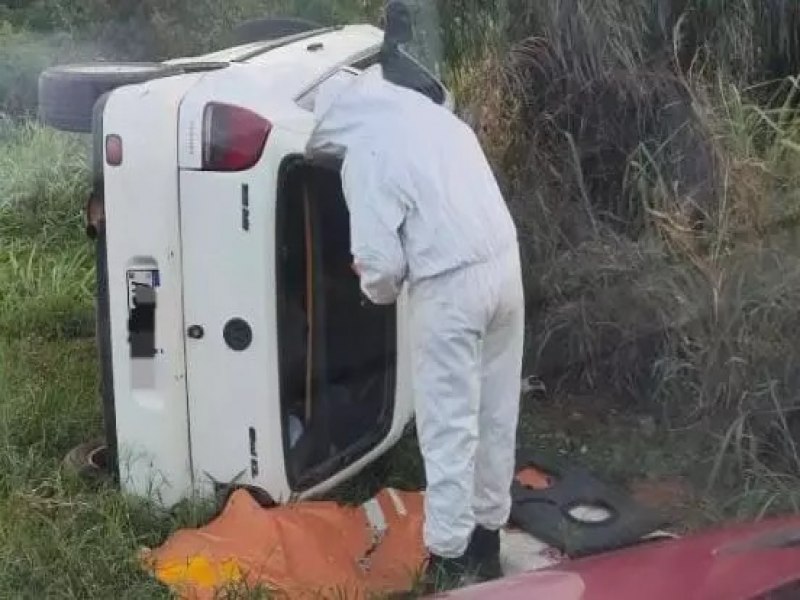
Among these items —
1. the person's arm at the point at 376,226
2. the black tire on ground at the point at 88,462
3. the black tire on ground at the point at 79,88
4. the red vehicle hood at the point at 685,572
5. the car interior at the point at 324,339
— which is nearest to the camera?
the red vehicle hood at the point at 685,572

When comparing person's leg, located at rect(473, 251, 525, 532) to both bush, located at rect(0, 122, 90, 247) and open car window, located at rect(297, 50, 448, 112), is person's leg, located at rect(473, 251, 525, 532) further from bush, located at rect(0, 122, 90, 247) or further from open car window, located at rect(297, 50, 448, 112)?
bush, located at rect(0, 122, 90, 247)

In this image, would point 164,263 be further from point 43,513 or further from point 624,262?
point 624,262

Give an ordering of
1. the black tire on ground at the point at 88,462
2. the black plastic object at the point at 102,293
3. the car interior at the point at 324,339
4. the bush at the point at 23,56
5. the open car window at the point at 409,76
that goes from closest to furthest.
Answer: the open car window at the point at 409,76, the black plastic object at the point at 102,293, the car interior at the point at 324,339, the black tire on ground at the point at 88,462, the bush at the point at 23,56

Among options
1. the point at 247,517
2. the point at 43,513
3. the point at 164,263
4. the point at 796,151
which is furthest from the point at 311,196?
the point at 796,151

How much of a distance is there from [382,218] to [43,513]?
5.09 ft

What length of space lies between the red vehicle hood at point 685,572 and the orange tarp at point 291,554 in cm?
144

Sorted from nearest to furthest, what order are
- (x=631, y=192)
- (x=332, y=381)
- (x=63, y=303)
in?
(x=332, y=381), (x=631, y=192), (x=63, y=303)

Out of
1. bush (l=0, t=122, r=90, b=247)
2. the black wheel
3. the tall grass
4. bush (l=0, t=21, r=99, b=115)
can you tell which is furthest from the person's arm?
bush (l=0, t=21, r=99, b=115)

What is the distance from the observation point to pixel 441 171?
154 inches

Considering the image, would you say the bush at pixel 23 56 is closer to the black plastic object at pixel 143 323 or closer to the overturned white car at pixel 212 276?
the overturned white car at pixel 212 276

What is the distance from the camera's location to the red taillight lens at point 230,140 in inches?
165

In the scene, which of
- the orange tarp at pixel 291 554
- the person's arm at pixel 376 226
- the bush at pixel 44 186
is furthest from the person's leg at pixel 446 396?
the bush at pixel 44 186

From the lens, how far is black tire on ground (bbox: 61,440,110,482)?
4738mm

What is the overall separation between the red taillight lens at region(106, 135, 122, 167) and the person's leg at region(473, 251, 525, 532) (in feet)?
3.79
